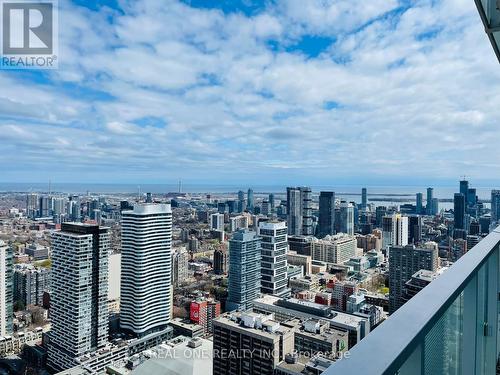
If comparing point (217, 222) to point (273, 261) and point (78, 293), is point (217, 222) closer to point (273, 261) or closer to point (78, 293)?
point (273, 261)

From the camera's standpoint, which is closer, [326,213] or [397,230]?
[397,230]

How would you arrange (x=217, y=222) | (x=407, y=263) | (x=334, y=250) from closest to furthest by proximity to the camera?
1. (x=407, y=263)
2. (x=334, y=250)
3. (x=217, y=222)

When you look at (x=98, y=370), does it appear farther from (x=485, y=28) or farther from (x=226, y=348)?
(x=485, y=28)

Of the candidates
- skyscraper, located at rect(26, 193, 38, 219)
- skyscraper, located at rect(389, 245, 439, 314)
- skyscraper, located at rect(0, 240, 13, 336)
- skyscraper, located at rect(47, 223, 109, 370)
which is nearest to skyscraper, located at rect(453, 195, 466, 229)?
skyscraper, located at rect(389, 245, 439, 314)

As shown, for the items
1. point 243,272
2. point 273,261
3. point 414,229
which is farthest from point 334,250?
point 243,272

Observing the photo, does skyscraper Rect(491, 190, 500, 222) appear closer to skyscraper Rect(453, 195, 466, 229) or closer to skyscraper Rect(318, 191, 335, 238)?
skyscraper Rect(453, 195, 466, 229)

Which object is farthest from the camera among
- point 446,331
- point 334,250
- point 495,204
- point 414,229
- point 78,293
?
point 414,229
